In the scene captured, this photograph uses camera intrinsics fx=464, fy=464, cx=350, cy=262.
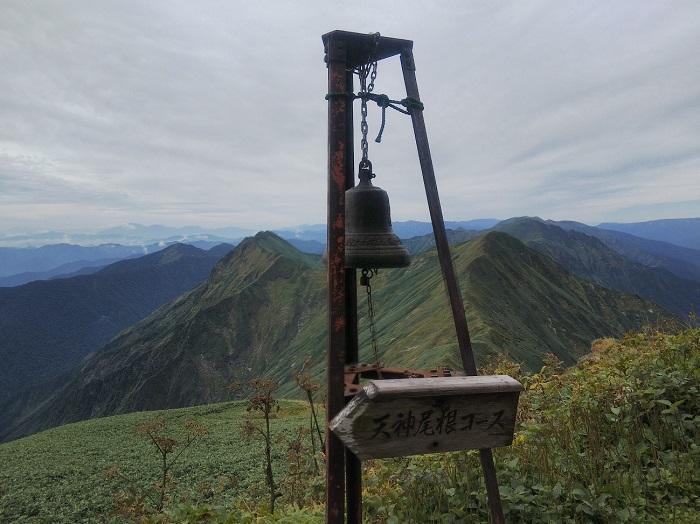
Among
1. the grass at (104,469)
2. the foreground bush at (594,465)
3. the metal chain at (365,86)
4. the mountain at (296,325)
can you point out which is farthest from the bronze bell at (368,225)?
the mountain at (296,325)

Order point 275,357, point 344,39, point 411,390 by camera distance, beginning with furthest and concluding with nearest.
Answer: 1. point 275,357
2. point 344,39
3. point 411,390

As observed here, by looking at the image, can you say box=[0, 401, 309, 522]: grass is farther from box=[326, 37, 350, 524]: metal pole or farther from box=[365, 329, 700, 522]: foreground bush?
box=[326, 37, 350, 524]: metal pole

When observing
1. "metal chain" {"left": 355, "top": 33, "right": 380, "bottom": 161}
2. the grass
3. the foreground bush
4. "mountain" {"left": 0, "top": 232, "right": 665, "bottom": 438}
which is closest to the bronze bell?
"metal chain" {"left": 355, "top": 33, "right": 380, "bottom": 161}

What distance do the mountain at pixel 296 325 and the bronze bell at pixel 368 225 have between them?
21913 mm

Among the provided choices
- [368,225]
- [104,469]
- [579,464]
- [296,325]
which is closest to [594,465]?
[579,464]

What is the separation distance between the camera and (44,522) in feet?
49.0

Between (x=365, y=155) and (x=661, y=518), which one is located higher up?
(x=365, y=155)

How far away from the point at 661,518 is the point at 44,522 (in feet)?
57.7

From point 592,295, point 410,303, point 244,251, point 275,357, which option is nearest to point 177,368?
point 275,357

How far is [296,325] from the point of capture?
326 feet

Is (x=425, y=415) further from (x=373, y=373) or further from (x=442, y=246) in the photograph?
(x=442, y=246)

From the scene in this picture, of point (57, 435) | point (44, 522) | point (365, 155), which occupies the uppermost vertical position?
point (365, 155)

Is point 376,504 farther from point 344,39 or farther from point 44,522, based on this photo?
point 44,522

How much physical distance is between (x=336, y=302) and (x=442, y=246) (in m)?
1.15
